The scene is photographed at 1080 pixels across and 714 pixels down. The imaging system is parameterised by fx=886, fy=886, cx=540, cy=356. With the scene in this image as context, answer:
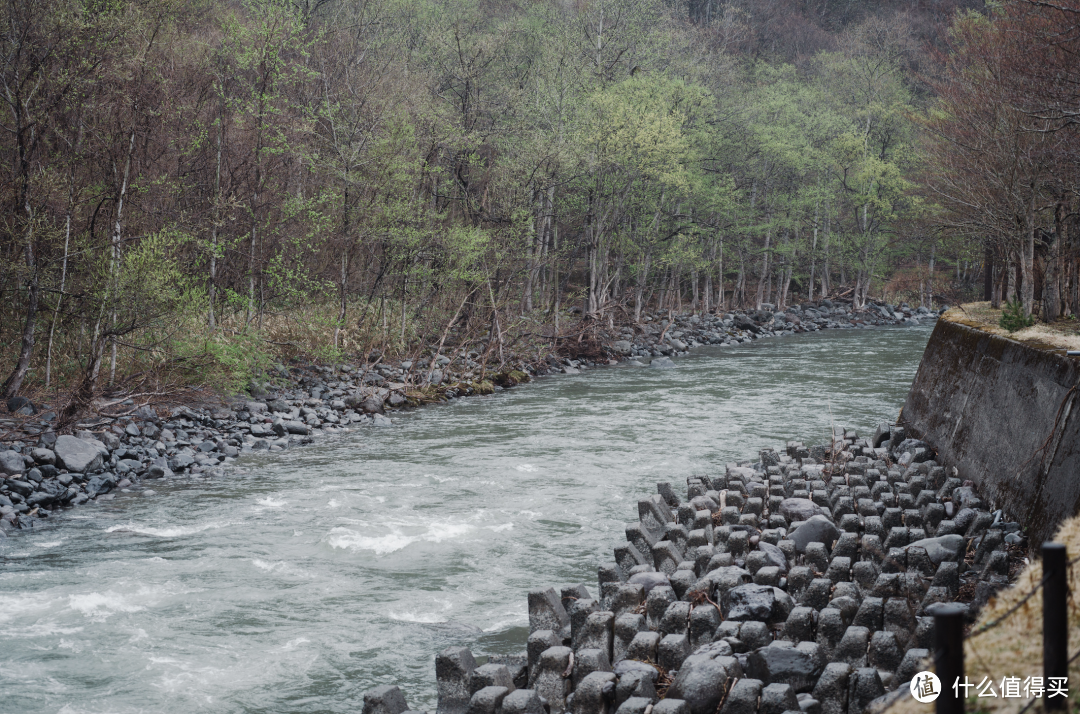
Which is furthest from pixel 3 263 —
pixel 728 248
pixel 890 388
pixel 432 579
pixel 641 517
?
pixel 728 248

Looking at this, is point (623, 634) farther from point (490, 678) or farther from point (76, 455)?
point (76, 455)

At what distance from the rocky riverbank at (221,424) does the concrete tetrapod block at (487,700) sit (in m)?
8.12

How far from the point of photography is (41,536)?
1078cm

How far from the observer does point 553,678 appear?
19.5ft

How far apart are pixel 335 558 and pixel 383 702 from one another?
4.51 meters

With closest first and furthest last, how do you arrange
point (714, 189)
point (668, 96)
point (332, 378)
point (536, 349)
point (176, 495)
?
point (176, 495) → point (332, 378) → point (536, 349) → point (668, 96) → point (714, 189)

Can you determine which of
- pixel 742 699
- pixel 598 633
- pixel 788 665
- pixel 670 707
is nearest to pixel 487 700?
pixel 598 633

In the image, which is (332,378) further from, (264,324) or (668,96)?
(668,96)

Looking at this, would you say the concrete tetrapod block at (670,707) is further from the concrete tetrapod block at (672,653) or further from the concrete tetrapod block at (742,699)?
the concrete tetrapod block at (672,653)

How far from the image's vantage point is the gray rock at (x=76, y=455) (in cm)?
1315

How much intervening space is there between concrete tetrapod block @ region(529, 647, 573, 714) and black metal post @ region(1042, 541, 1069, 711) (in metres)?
3.18

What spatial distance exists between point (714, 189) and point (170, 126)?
30.2 meters

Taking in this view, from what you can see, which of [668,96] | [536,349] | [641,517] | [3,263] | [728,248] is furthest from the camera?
[728,248]

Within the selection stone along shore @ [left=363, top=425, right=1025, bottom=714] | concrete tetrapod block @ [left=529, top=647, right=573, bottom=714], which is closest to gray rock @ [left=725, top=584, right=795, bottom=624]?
stone along shore @ [left=363, top=425, right=1025, bottom=714]
